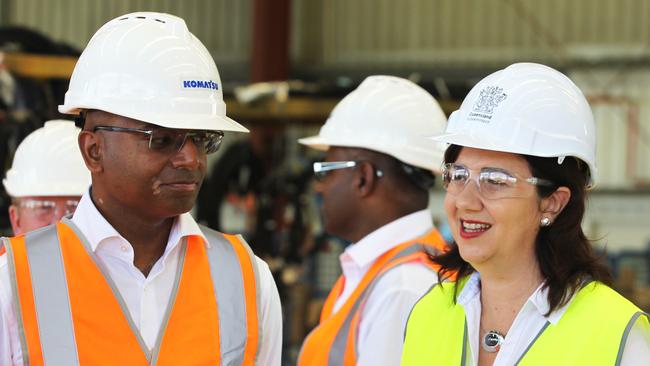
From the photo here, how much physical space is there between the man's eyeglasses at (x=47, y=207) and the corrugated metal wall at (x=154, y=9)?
40.4 feet

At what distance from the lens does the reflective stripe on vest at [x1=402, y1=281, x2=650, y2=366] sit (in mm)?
2393

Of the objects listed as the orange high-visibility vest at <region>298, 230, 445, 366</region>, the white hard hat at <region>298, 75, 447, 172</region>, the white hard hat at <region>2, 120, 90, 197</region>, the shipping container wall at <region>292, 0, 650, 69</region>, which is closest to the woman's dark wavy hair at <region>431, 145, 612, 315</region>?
the orange high-visibility vest at <region>298, 230, 445, 366</region>

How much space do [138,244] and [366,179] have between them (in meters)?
1.33

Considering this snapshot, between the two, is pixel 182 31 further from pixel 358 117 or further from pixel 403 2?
pixel 403 2

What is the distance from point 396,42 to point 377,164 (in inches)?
454

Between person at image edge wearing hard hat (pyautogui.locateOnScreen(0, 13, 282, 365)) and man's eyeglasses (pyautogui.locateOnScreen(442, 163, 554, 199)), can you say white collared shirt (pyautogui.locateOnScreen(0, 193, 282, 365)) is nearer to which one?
person at image edge wearing hard hat (pyautogui.locateOnScreen(0, 13, 282, 365))

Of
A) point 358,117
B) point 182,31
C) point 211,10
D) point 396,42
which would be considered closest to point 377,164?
point 358,117

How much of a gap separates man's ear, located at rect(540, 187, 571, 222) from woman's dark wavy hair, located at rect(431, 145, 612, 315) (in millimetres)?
13

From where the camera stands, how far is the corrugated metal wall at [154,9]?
15953 mm

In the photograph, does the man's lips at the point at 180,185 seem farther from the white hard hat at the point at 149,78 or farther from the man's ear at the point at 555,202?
the man's ear at the point at 555,202

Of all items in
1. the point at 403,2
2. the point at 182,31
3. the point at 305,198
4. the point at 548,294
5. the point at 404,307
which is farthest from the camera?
the point at 403,2

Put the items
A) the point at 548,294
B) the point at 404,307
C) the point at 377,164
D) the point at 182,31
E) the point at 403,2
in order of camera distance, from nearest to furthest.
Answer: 1. the point at 548,294
2. the point at 182,31
3. the point at 404,307
4. the point at 377,164
5. the point at 403,2

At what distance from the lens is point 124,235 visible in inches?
105

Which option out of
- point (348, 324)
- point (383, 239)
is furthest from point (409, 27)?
point (348, 324)
